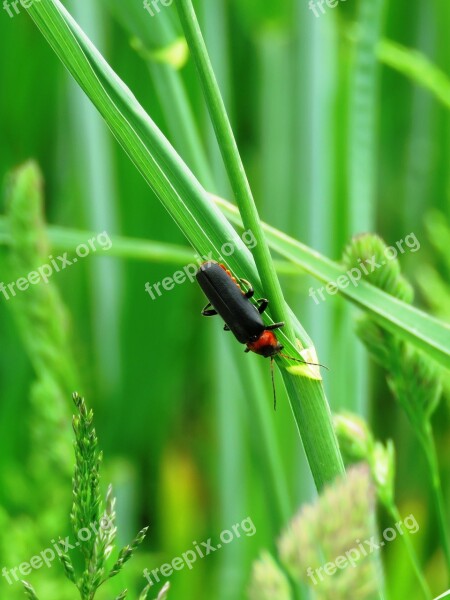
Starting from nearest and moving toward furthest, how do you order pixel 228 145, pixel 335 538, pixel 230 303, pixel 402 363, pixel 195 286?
1. pixel 335 538
2. pixel 228 145
3. pixel 402 363
4. pixel 230 303
5. pixel 195 286

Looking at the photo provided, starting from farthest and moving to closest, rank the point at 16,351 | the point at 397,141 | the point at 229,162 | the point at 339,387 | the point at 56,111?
the point at 397,141 → the point at 56,111 → the point at 16,351 → the point at 339,387 → the point at 229,162

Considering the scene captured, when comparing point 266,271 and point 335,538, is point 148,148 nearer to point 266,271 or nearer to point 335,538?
point 266,271

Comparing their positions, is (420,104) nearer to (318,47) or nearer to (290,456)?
(318,47)

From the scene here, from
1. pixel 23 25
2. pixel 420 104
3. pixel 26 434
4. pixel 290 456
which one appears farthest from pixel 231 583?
pixel 23 25

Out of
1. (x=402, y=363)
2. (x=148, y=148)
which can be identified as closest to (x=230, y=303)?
(x=402, y=363)

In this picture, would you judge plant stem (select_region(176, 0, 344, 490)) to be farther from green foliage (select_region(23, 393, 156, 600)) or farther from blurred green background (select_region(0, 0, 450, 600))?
blurred green background (select_region(0, 0, 450, 600))
